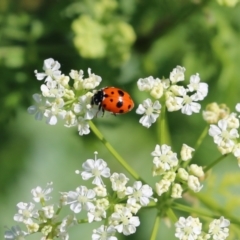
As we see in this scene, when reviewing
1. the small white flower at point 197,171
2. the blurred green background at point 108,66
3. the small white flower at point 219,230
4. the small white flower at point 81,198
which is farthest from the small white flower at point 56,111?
the blurred green background at point 108,66

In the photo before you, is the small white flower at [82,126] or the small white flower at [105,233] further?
the small white flower at [82,126]

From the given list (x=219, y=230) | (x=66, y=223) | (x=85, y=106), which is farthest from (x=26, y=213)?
(x=219, y=230)

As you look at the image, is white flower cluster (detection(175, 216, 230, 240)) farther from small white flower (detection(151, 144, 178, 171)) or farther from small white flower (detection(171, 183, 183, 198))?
small white flower (detection(151, 144, 178, 171))

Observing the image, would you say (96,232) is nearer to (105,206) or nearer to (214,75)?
(105,206)

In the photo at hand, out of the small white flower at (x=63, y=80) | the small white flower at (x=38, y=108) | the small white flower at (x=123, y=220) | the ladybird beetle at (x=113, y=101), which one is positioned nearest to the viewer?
the small white flower at (x=123, y=220)

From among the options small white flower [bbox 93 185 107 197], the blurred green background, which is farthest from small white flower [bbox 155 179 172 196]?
the blurred green background

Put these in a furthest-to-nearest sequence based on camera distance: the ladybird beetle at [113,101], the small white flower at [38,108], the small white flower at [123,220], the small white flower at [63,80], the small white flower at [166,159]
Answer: the ladybird beetle at [113,101] → the small white flower at [38,108] → the small white flower at [63,80] → the small white flower at [166,159] → the small white flower at [123,220]

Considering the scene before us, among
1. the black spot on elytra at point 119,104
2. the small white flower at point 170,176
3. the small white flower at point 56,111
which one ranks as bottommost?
the small white flower at point 170,176

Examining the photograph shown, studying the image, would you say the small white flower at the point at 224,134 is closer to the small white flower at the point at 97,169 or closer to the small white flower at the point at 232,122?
the small white flower at the point at 232,122
